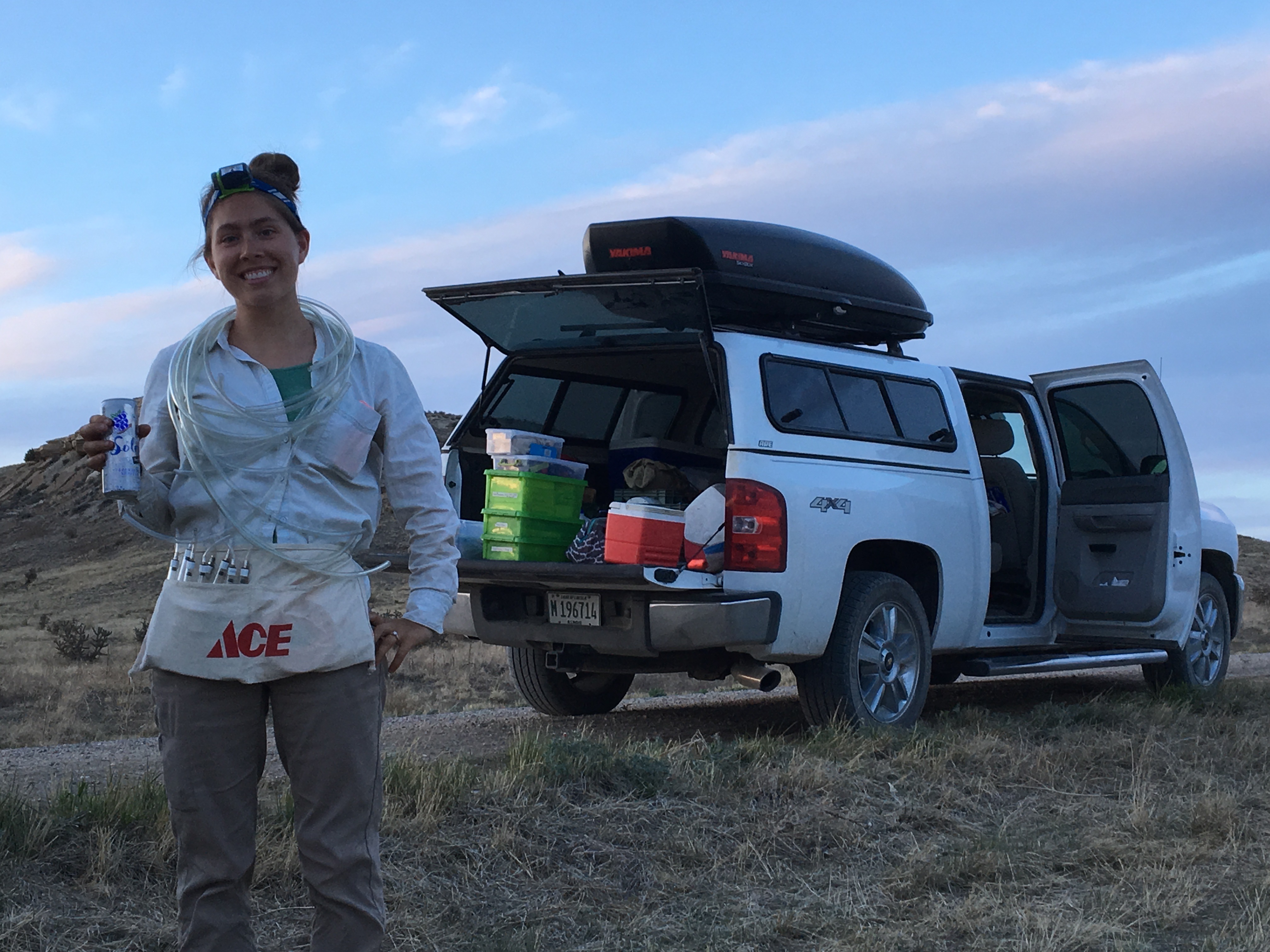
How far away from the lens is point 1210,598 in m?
9.32

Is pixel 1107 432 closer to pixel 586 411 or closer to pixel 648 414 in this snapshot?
pixel 648 414

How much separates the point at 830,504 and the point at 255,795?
4064mm

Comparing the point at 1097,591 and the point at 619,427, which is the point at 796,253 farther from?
the point at 1097,591

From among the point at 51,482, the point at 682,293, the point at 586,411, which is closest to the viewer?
the point at 682,293

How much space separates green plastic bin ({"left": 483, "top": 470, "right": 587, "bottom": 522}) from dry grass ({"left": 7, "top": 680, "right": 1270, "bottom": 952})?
1.16 metres

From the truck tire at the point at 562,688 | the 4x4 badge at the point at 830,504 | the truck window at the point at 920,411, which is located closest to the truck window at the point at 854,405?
the truck window at the point at 920,411

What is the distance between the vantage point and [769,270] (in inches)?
269

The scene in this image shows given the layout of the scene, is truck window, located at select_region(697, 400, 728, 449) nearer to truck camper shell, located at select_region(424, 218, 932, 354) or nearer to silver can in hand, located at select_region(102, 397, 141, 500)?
truck camper shell, located at select_region(424, 218, 932, 354)

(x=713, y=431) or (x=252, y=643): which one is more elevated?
(x=713, y=431)

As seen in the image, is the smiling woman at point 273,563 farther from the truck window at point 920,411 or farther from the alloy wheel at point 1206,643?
the alloy wheel at point 1206,643

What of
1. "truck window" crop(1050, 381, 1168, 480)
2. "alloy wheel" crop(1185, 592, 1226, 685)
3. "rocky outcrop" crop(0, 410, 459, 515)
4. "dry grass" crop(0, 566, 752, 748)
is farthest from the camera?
"rocky outcrop" crop(0, 410, 459, 515)

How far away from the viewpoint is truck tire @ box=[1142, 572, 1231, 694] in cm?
885

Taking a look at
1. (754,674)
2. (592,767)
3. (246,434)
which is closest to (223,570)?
(246,434)

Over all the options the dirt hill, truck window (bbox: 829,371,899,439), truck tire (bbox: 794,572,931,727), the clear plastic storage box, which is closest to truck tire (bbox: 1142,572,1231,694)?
truck tire (bbox: 794,572,931,727)
